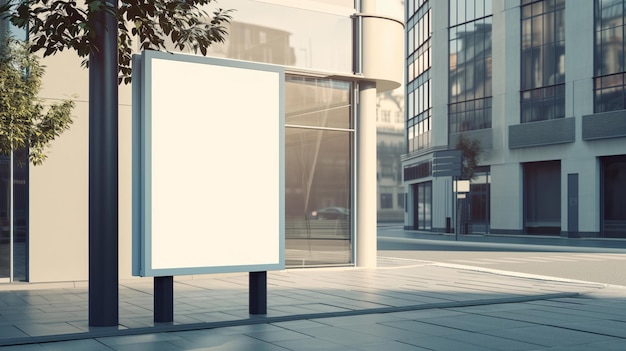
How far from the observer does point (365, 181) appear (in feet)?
55.1

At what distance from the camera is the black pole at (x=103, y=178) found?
827cm

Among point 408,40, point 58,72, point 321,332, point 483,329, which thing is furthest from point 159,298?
point 408,40

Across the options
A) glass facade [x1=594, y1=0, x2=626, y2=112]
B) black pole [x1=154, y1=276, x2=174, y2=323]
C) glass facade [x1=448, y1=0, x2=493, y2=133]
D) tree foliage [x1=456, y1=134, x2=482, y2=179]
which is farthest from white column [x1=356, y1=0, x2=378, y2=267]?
glass facade [x1=448, y1=0, x2=493, y2=133]

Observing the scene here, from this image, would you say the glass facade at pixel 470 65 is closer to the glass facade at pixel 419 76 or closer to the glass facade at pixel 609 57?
the glass facade at pixel 419 76

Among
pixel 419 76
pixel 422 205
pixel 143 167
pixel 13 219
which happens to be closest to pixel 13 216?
pixel 13 219

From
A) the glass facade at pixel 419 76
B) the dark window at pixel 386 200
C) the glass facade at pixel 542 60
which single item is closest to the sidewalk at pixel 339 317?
the glass facade at pixel 542 60

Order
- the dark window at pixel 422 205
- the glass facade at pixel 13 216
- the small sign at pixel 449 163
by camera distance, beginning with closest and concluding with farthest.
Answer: the glass facade at pixel 13 216
the small sign at pixel 449 163
the dark window at pixel 422 205

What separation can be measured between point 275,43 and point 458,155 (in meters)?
23.9

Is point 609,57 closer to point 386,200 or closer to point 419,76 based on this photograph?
point 419,76

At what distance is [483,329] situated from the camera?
839cm

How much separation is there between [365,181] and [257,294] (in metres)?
7.85

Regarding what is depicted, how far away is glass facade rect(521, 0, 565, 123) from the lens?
38062 mm

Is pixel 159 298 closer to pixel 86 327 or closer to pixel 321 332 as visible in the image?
pixel 86 327

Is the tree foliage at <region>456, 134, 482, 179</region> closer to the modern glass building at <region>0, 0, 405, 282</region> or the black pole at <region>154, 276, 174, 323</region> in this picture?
the modern glass building at <region>0, 0, 405, 282</region>
